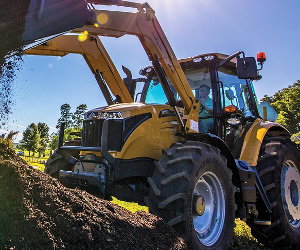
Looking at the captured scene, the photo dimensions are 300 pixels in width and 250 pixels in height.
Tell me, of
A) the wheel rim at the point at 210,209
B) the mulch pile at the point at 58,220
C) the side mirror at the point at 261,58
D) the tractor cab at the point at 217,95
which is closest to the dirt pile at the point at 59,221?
the mulch pile at the point at 58,220

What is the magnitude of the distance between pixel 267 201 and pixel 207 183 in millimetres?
1392

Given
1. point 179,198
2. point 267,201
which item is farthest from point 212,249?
point 267,201

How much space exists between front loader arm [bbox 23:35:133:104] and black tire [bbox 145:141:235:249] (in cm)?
210

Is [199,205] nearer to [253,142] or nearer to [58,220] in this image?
[58,220]

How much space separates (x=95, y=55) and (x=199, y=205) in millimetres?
3017

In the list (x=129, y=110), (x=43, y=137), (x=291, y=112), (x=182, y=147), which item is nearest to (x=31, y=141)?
(x=43, y=137)

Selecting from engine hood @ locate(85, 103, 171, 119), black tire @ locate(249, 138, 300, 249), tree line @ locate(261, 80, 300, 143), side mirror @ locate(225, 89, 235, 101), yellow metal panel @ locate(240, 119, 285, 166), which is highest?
tree line @ locate(261, 80, 300, 143)

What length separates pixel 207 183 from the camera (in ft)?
14.1

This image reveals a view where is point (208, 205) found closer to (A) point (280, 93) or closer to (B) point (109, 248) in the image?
(B) point (109, 248)

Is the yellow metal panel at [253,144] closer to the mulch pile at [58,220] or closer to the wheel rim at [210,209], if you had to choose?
the wheel rim at [210,209]

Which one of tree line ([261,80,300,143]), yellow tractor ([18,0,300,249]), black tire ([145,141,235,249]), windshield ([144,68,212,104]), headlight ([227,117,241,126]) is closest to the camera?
black tire ([145,141,235,249])

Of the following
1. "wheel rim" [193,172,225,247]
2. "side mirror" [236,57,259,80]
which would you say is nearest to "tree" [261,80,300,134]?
"side mirror" [236,57,259,80]

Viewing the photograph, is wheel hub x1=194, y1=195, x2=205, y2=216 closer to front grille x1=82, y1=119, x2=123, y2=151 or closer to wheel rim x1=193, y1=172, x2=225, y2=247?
wheel rim x1=193, y1=172, x2=225, y2=247

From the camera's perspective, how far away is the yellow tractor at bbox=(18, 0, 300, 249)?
386 centimetres
